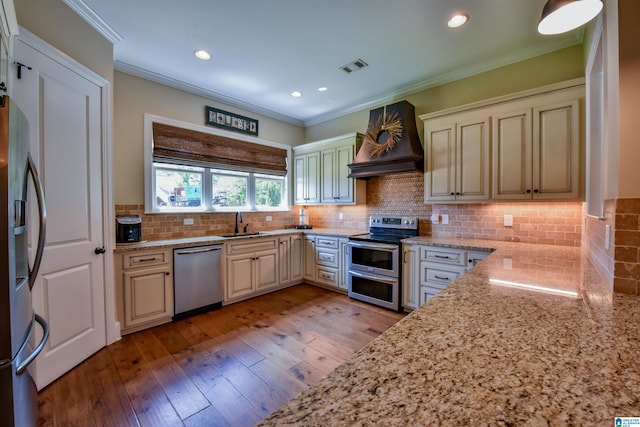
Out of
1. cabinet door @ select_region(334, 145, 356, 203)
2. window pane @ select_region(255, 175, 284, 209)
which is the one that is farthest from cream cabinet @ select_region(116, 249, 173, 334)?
cabinet door @ select_region(334, 145, 356, 203)

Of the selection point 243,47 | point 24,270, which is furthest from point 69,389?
point 243,47

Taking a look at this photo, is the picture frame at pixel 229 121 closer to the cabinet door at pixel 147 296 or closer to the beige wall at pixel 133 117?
the beige wall at pixel 133 117

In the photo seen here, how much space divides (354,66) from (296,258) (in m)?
2.75

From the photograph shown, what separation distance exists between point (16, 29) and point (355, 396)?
2.77 metres

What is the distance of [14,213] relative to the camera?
39.8 inches

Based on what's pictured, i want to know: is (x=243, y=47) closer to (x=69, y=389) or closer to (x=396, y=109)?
(x=396, y=109)

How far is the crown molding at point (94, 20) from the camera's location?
6.89 ft

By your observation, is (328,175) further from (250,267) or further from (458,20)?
(458,20)

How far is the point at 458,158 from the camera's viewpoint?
2.98 m

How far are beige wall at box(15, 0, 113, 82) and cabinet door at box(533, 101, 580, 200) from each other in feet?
13.1

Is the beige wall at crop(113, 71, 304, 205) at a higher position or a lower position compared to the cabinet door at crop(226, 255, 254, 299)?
higher

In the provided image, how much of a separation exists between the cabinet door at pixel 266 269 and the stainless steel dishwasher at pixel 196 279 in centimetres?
53

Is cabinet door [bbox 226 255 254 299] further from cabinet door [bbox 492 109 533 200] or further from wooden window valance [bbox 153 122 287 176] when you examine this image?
cabinet door [bbox 492 109 533 200]

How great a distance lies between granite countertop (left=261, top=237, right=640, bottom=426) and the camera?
0.47 meters
